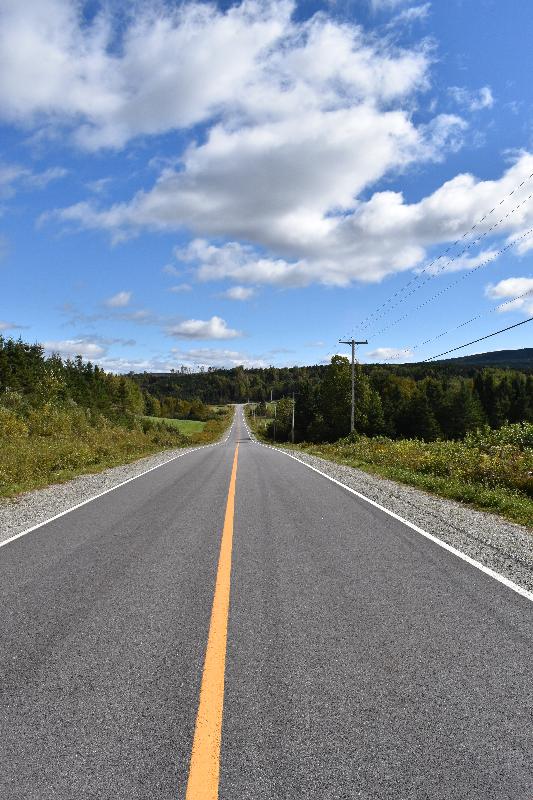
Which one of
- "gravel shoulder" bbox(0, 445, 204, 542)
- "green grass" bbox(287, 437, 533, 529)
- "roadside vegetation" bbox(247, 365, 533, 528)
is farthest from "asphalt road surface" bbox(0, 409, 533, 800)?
"roadside vegetation" bbox(247, 365, 533, 528)

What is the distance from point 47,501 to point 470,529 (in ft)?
31.2

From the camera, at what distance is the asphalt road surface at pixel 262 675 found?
2404 millimetres

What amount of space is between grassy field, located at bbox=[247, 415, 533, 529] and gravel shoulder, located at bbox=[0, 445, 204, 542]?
361 inches

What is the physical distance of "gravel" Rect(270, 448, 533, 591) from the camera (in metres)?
6.14

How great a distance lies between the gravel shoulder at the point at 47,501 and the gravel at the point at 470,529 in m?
7.05

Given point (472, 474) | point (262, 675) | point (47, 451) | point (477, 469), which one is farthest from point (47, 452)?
point (262, 675)

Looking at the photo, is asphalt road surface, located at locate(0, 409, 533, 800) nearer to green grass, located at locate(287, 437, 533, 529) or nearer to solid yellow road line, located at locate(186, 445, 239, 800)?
solid yellow road line, located at locate(186, 445, 239, 800)

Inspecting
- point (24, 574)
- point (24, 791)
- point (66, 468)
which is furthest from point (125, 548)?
point (66, 468)

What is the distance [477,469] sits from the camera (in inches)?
551

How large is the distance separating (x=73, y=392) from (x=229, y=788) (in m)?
72.9

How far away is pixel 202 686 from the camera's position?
3.18m

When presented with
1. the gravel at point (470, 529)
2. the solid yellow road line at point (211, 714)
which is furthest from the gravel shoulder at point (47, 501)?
the gravel at point (470, 529)

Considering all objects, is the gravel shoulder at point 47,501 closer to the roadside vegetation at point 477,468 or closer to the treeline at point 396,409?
the roadside vegetation at point 477,468

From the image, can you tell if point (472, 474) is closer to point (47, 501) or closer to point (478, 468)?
point (478, 468)
